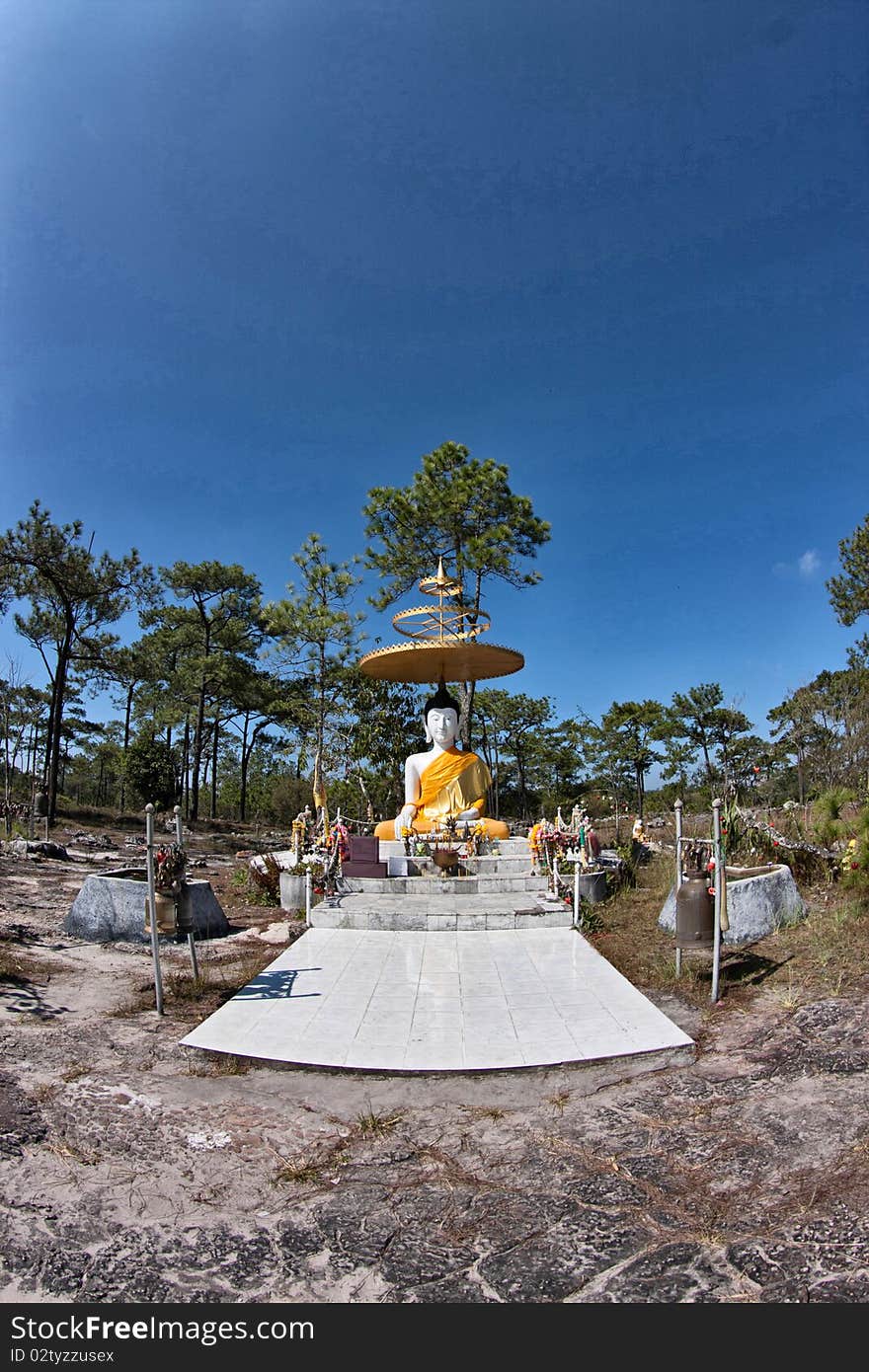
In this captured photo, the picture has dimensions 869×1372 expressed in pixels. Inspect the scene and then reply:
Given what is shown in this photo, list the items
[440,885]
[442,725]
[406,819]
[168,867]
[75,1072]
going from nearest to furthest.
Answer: [75,1072]
[168,867]
[440,885]
[406,819]
[442,725]

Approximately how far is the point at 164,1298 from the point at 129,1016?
3.37 metres

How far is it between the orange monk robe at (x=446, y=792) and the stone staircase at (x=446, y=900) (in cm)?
164

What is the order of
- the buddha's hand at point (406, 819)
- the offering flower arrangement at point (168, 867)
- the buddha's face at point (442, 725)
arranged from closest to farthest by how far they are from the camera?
the offering flower arrangement at point (168, 867), the buddha's hand at point (406, 819), the buddha's face at point (442, 725)

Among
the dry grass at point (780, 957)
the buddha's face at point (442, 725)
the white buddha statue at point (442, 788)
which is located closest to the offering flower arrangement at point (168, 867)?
the dry grass at point (780, 957)

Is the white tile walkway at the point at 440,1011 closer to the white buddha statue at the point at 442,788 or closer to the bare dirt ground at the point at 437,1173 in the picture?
the bare dirt ground at the point at 437,1173

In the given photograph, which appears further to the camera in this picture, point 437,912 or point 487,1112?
point 437,912

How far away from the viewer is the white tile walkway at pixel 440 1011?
15.8ft

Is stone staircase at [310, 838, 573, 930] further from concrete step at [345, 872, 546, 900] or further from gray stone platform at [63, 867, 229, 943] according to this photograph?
gray stone platform at [63, 867, 229, 943]

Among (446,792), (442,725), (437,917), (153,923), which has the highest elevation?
(442,725)

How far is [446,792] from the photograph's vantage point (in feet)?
44.4

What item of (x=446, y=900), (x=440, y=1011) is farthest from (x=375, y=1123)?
(x=446, y=900)

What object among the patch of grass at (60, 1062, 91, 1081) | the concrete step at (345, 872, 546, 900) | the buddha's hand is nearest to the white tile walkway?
the patch of grass at (60, 1062, 91, 1081)

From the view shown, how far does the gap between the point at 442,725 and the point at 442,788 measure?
1.28 meters

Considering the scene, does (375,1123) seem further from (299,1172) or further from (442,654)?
(442,654)
